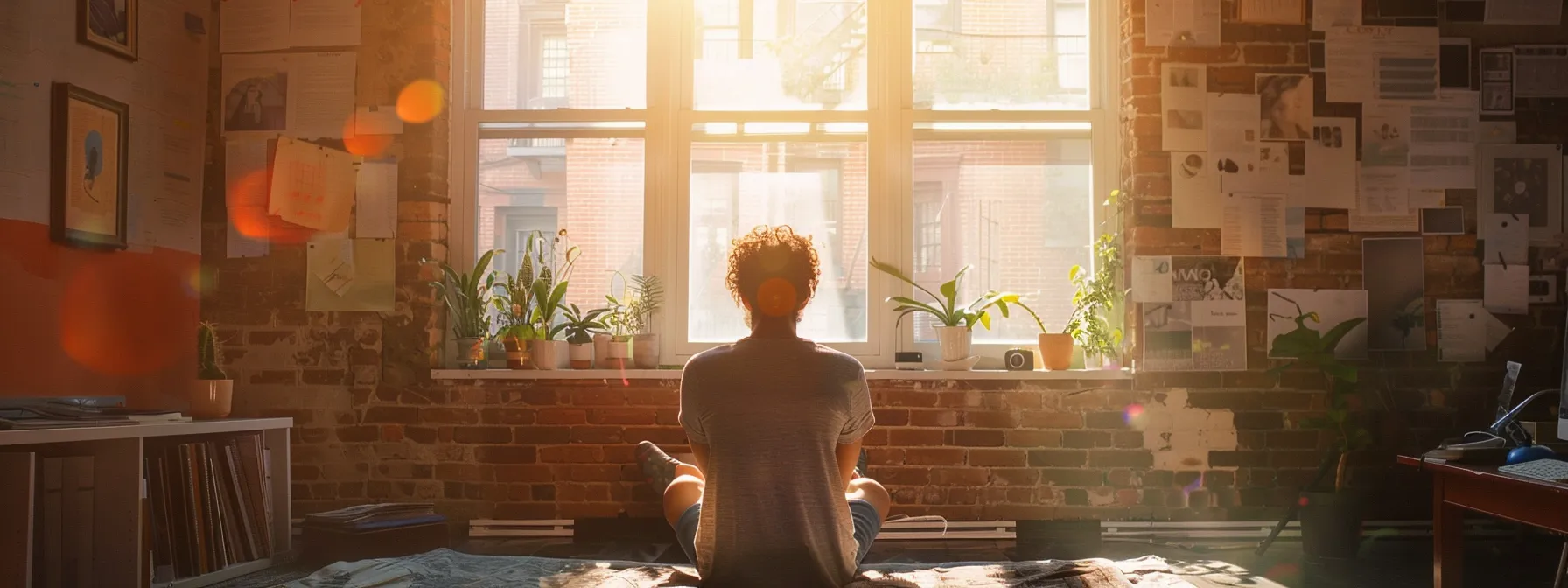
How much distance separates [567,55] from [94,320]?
6.69 feet

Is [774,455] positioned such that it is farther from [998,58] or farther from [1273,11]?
[1273,11]

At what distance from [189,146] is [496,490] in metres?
1.85

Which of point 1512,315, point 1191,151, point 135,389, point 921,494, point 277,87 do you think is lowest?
point 921,494

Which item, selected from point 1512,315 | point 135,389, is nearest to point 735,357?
point 135,389

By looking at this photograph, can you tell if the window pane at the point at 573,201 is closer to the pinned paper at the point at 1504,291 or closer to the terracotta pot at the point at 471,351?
the terracotta pot at the point at 471,351

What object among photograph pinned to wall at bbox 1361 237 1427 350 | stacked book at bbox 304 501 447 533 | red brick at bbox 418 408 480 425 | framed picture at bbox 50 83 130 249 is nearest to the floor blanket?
stacked book at bbox 304 501 447 533

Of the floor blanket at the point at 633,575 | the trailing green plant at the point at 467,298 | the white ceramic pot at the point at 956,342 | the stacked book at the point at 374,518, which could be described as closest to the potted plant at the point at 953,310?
the white ceramic pot at the point at 956,342

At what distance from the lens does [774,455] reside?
231cm

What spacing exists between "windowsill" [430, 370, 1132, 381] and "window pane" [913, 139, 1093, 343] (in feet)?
0.83

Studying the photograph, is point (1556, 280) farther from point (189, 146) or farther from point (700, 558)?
point (189, 146)

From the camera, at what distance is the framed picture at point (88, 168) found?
3.43 meters

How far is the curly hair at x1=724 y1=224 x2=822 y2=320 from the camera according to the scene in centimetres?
241

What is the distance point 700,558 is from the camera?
244cm

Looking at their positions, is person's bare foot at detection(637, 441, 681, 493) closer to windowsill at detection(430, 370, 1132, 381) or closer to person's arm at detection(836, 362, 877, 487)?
windowsill at detection(430, 370, 1132, 381)
